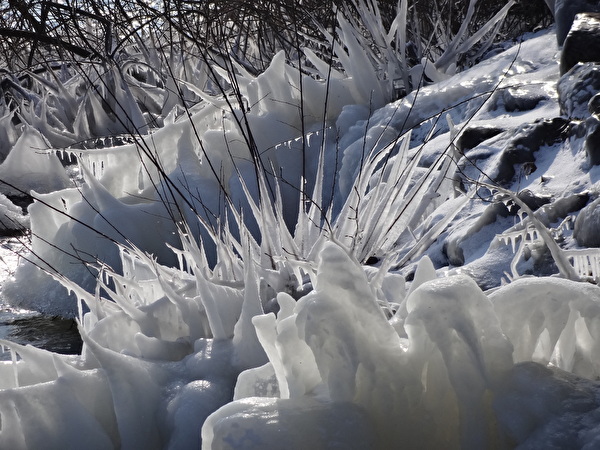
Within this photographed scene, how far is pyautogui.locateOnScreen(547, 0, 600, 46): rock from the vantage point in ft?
16.0

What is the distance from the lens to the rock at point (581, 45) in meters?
3.96

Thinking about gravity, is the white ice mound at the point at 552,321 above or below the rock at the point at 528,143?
above

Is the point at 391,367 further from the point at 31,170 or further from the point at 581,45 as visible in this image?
the point at 31,170

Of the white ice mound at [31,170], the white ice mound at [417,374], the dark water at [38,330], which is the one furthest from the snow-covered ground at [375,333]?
the white ice mound at [31,170]

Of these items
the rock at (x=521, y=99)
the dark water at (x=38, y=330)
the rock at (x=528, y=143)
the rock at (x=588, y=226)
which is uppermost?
the rock at (x=521, y=99)

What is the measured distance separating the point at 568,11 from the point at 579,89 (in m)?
1.55

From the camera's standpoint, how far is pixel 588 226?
2609 millimetres

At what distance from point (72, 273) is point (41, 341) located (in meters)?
0.81

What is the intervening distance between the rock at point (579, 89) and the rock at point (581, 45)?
7.0 inches

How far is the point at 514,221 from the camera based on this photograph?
2.96m

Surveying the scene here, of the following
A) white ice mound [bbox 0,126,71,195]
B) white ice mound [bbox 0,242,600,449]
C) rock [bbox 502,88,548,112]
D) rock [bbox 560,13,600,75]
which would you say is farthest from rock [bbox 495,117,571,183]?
white ice mound [bbox 0,126,71,195]

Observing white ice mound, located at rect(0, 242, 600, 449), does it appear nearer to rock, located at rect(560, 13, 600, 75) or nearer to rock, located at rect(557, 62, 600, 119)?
rock, located at rect(557, 62, 600, 119)

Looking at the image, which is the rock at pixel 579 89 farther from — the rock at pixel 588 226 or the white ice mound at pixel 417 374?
the white ice mound at pixel 417 374

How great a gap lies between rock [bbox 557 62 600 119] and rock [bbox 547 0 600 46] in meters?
1.20
